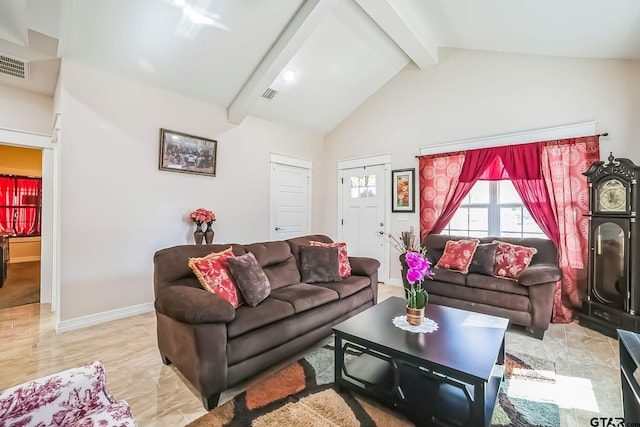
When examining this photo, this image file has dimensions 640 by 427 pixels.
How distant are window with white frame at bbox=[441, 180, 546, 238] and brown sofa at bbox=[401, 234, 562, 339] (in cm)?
47

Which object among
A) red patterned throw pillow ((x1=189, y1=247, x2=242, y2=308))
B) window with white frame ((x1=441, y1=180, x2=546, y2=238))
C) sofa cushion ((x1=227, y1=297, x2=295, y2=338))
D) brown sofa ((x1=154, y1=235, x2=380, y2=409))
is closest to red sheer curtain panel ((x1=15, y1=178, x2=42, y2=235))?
brown sofa ((x1=154, y1=235, x2=380, y2=409))

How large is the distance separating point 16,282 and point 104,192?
3.45 m

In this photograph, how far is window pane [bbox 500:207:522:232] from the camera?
3887 millimetres

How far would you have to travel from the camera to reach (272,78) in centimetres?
372

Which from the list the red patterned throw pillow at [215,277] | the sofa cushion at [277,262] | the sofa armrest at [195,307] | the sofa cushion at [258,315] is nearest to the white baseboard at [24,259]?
the sofa cushion at [277,262]

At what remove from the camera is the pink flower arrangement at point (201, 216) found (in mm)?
3789

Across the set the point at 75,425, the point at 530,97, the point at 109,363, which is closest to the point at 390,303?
the point at 75,425

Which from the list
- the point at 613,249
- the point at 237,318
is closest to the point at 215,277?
the point at 237,318

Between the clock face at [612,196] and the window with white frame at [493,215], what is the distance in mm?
811

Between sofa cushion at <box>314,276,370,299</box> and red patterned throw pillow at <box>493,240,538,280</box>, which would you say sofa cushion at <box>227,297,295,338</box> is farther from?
red patterned throw pillow at <box>493,240,538,280</box>

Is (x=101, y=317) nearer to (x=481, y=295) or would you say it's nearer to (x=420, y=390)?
(x=420, y=390)

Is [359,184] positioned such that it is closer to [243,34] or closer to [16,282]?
[243,34]

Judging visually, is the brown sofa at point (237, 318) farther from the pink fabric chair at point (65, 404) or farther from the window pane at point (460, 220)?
the window pane at point (460, 220)

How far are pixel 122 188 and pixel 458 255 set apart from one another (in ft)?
13.3
